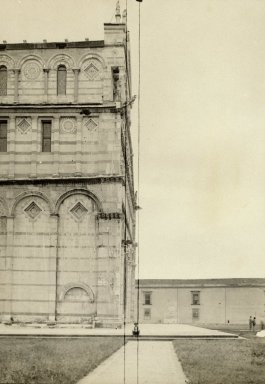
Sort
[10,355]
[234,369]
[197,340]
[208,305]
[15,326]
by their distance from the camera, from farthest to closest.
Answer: [208,305] < [15,326] < [197,340] < [10,355] < [234,369]

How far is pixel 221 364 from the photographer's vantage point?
51.0 feet

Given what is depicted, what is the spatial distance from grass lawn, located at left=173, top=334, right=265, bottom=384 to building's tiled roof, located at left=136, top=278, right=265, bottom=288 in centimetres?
5302

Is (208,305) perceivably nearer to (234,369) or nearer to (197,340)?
(197,340)

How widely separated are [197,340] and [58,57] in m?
16.5

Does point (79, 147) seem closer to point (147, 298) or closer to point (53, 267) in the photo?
point (53, 267)

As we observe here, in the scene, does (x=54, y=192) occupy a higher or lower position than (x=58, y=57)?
lower

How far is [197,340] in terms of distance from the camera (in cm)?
2547

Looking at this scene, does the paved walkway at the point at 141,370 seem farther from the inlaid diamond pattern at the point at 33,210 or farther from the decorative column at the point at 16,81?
the decorative column at the point at 16,81

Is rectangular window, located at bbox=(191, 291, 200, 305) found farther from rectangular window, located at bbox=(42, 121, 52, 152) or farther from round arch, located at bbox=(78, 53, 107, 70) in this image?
round arch, located at bbox=(78, 53, 107, 70)

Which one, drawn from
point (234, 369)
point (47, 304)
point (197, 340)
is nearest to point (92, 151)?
point (47, 304)

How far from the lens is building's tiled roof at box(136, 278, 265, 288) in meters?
73.8

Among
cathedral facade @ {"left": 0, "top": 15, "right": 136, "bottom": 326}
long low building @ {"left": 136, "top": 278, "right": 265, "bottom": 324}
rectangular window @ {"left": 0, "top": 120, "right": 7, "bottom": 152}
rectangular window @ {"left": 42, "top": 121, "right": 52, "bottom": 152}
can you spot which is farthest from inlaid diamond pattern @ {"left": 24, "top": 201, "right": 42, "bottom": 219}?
long low building @ {"left": 136, "top": 278, "right": 265, "bottom": 324}

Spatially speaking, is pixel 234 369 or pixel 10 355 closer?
pixel 234 369

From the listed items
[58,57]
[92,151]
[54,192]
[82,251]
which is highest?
[58,57]
